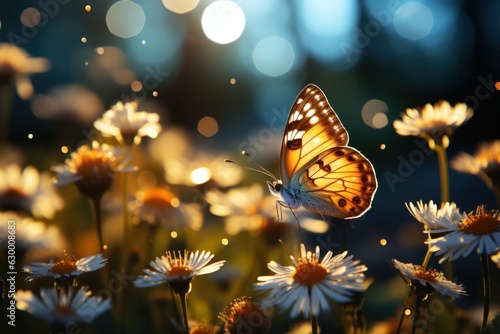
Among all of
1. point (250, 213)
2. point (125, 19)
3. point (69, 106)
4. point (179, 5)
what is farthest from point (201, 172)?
point (179, 5)

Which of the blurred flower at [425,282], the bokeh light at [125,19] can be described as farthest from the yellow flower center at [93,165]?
the bokeh light at [125,19]

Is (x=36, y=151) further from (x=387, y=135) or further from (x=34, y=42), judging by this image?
(x=387, y=135)

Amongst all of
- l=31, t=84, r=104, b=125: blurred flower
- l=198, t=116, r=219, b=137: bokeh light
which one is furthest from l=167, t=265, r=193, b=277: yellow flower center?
l=198, t=116, r=219, b=137: bokeh light

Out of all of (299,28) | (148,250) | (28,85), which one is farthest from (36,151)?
(299,28)

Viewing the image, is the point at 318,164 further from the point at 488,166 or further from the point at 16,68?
the point at 16,68

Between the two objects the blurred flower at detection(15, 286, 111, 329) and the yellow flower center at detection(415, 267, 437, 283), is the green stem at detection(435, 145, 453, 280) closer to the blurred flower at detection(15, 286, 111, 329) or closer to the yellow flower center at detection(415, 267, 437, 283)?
the yellow flower center at detection(415, 267, 437, 283)
